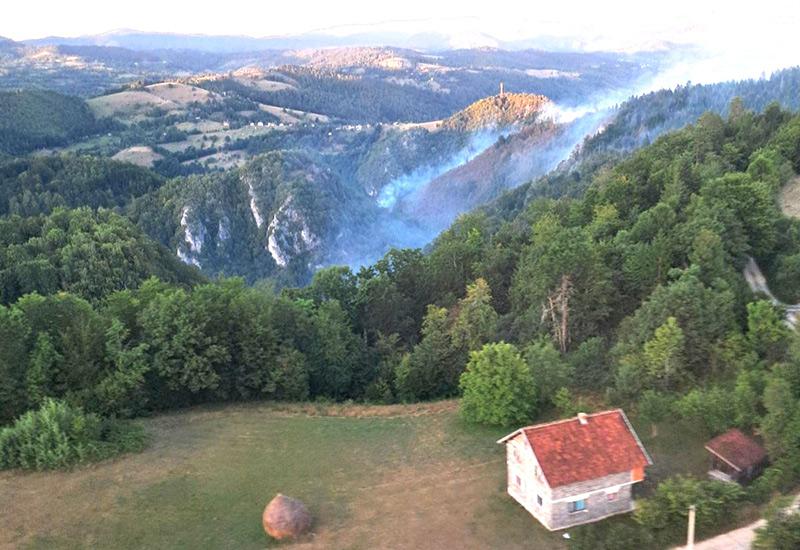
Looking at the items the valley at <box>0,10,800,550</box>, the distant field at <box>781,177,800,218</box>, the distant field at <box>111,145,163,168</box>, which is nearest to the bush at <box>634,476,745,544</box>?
the valley at <box>0,10,800,550</box>

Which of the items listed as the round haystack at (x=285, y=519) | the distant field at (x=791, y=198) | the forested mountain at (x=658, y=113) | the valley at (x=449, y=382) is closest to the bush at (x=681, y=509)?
the valley at (x=449, y=382)

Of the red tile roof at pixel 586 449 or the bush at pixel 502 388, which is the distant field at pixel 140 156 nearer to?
the bush at pixel 502 388

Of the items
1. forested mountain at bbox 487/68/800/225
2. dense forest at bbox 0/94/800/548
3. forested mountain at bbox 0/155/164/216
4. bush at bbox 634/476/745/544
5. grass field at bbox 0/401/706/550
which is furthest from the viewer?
forested mountain at bbox 487/68/800/225

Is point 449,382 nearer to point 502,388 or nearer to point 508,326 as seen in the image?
point 508,326

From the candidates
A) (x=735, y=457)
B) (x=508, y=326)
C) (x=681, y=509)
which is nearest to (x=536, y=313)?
(x=508, y=326)

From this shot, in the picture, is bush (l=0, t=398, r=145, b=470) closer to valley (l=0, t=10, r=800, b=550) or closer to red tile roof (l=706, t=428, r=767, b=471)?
valley (l=0, t=10, r=800, b=550)

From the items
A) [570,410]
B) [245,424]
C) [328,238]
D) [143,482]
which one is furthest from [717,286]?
[328,238]

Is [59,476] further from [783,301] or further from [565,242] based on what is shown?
[783,301]
